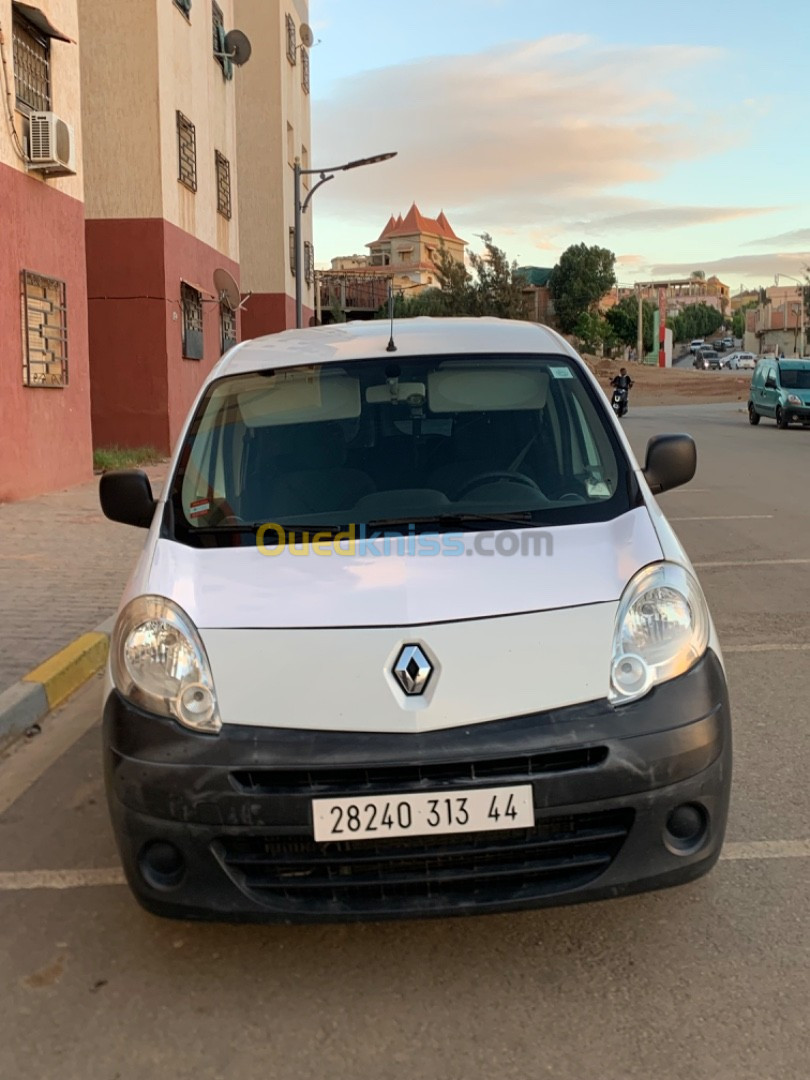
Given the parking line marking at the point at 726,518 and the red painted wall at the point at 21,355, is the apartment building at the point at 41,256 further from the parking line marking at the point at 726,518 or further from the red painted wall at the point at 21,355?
the parking line marking at the point at 726,518

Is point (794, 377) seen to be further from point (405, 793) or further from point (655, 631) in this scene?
point (405, 793)

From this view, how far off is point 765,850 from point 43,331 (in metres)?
11.9

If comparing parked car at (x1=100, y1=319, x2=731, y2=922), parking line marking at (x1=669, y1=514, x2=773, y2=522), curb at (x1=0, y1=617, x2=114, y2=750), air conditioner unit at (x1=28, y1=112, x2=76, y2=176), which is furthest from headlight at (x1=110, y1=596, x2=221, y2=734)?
air conditioner unit at (x1=28, y1=112, x2=76, y2=176)

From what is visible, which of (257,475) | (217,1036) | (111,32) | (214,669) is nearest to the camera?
(217,1036)

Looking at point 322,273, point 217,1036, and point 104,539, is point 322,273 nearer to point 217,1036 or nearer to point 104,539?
point 104,539

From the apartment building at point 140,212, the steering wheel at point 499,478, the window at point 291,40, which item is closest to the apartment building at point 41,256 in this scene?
the apartment building at point 140,212

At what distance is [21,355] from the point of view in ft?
41.8

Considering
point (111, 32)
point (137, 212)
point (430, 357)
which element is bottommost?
point (430, 357)

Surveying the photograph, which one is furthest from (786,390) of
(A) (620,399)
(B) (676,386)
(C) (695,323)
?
(C) (695,323)

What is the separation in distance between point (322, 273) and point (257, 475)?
168ft

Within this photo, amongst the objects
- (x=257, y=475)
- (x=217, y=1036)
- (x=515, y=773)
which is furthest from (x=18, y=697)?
(x=515, y=773)

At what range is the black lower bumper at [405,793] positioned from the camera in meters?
2.66

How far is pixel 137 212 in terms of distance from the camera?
18.0 m

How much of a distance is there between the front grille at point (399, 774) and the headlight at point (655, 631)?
23 cm
